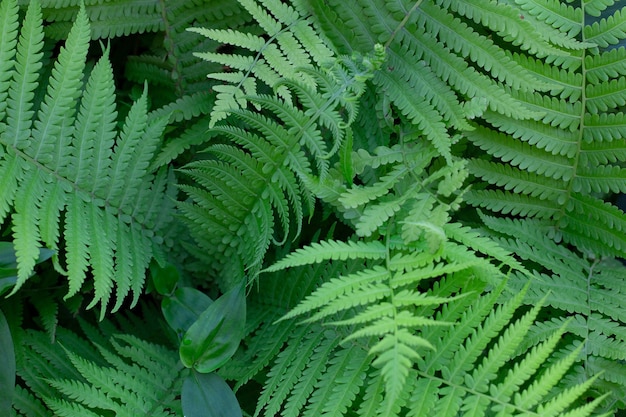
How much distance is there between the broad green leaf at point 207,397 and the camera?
1.08m

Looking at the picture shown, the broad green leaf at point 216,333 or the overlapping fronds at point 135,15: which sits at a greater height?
the overlapping fronds at point 135,15

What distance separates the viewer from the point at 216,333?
1.11 metres

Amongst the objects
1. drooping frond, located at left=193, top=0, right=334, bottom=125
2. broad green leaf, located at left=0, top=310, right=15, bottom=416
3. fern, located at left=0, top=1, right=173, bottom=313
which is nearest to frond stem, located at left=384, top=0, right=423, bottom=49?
drooping frond, located at left=193, top=0, right=334, bottom=125

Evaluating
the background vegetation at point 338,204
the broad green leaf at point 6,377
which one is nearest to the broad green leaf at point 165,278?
the background vegetation at point 338,204

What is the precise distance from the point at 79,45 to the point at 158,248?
43 cm

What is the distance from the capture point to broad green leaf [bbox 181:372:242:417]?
3.56 ft

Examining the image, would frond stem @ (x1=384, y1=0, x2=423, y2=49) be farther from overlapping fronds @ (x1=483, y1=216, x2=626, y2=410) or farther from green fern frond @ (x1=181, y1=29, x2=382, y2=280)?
overlapping fronds @ (x1=483, y1=216, x2=626, y2=410)

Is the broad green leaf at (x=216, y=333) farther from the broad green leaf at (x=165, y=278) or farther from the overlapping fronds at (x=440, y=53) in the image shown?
the overlapping fronds at (x=440, y=53)

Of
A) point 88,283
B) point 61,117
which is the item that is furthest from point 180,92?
point 88,283

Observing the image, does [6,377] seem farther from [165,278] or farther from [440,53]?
[440,53]

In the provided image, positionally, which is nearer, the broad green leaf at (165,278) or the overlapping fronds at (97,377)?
the overlapping fronds at (97,377)

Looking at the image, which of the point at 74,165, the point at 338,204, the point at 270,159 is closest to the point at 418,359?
the point at 338,204

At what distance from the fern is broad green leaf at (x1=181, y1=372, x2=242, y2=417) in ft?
0.64

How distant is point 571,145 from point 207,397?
83 cm
